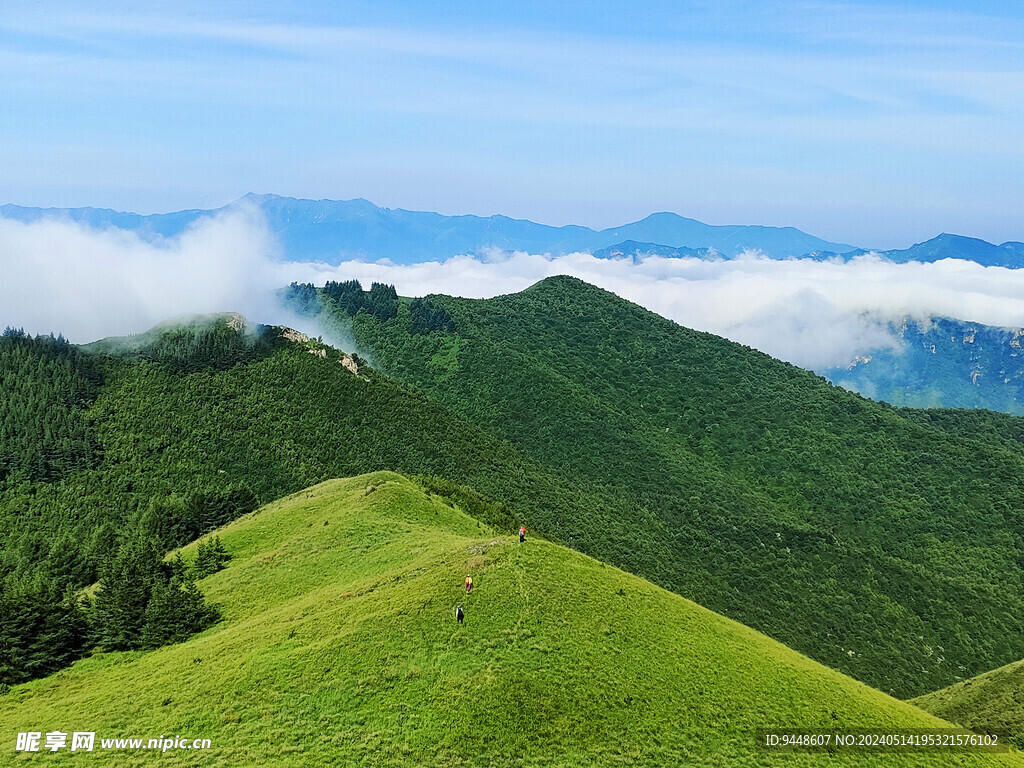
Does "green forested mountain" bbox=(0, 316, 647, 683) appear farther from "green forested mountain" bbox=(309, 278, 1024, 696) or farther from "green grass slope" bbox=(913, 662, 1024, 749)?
"green grass slope" bbox=(913, 662, 1024, 749)

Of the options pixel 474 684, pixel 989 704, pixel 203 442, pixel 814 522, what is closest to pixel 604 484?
pixel 814 522

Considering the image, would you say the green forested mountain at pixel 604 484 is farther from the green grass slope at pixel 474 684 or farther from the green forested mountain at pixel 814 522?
the green grass slope at pixel 474 684

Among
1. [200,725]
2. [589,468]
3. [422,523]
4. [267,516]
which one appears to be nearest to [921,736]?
[200,725]

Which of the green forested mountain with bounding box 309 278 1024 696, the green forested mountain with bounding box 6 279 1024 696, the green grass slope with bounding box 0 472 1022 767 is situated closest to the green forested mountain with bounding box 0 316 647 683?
the green forested mountain with bounding box 6 279 1024 696

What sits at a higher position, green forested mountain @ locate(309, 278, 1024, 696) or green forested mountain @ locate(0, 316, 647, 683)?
green forested mountain @ locate(0, 316, 647, 683)

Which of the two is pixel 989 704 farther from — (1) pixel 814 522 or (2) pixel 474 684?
(1) pixel 814 522

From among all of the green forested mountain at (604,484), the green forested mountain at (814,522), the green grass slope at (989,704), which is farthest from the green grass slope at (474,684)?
the green forested mountain at (814,522)

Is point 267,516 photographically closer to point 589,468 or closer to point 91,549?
point 91,549
